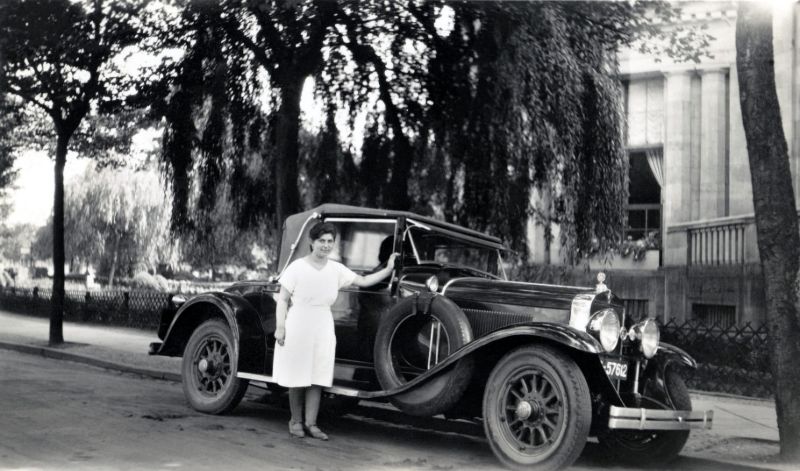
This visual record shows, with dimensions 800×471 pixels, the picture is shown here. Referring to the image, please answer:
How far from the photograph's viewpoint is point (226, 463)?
17.6ft

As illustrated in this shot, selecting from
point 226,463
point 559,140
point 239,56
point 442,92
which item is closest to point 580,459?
point 226,463

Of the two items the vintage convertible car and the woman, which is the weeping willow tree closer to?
the vintage convertible car

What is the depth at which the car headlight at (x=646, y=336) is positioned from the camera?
19.5ft

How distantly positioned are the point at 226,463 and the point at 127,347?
961cm

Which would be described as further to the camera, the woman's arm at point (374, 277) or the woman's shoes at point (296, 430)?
the woman's arm at point (374, 277)

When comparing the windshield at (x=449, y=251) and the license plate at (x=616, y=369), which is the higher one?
the windshield at (x=449, y=251)

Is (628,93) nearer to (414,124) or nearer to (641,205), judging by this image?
(641,205)

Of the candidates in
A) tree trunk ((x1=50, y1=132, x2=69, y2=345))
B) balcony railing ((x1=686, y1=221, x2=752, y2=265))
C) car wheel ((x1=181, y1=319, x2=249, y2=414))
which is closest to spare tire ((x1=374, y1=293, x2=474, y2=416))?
car wheel ((x1=181, y1=319, x2=249, y2=414))

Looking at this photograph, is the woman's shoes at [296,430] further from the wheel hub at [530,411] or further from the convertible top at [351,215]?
the wheel hub at [530,411]

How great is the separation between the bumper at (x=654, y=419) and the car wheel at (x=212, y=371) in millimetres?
3634

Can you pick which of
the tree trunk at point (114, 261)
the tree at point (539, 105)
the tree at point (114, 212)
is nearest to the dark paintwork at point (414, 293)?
the tree at point (539, 105)

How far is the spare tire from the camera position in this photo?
5.89 metres

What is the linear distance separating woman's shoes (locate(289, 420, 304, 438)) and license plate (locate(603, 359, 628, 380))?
2.54 m

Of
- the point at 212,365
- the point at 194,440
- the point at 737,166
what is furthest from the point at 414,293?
the point at 737,166
